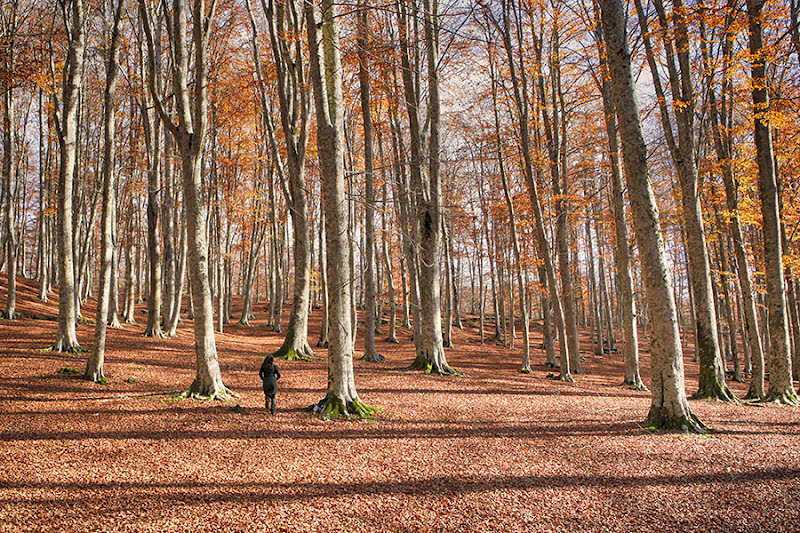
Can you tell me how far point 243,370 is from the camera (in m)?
10.0

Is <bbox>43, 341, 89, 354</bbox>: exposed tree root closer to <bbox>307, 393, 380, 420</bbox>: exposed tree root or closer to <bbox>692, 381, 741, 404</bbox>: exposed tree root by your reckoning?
<bbox>307, 393, 380, 420</bbox>: exposed tree root

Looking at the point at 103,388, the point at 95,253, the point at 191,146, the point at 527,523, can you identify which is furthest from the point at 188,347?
the point at 95,253

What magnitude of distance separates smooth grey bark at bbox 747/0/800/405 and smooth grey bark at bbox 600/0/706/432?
420 centimetres

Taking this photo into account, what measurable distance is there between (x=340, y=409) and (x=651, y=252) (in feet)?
16.2

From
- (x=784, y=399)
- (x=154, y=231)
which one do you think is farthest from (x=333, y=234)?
(x=154, y=231)

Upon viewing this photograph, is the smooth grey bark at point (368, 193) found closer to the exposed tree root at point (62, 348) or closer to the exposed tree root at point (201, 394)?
the exposed tree root at point (201, 394)

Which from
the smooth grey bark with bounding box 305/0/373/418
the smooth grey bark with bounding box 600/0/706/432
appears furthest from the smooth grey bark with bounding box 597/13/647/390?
the smooth grey bark with bounding box 305/0/373/418

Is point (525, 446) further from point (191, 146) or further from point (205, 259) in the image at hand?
point (191, 146)

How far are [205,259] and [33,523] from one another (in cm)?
430

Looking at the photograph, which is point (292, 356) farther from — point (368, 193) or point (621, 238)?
point (621, 238)

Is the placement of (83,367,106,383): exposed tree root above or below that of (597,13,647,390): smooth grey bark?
below

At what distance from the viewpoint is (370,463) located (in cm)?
495

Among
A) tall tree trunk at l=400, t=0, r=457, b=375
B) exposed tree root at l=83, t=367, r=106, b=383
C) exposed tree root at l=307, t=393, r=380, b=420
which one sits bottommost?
exposed tree root at l=307, t=393, r=380, b=420

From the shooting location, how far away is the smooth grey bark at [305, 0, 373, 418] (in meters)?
6.59
